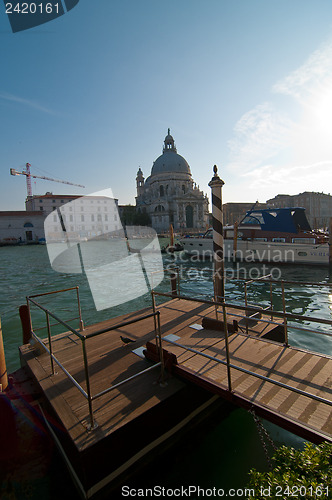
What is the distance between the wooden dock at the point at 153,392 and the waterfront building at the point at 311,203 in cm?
8553

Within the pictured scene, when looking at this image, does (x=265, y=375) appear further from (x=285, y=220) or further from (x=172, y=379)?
(x=285, y=220)

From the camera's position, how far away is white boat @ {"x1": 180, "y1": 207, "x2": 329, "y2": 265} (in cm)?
1938

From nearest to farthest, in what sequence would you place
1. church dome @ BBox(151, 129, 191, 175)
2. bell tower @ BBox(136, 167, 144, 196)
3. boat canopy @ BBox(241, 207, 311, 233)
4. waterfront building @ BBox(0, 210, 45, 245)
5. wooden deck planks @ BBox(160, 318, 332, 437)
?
wooden deck planks @ BBox(160, 318, 332, 437) → boat canopy @ BBox(241, 207, 311, 233) → waterfront building @ BBox(0, 210, 45, 245) → church dome @ BBox(151, 129, 191, 175) → bell tower @ BBox(136, 167, 144, 196)

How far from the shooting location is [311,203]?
79938mm

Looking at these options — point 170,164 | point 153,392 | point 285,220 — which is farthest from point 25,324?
point 170,164

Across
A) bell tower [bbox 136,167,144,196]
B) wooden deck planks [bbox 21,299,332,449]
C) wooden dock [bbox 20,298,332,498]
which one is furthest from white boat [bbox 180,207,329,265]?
bell tower [bbox 136,167,144,196]

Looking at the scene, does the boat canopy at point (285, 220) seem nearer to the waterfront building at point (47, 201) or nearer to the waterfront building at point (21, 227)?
the waterfront building at point (21, 227)

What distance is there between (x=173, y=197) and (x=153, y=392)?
8961cm

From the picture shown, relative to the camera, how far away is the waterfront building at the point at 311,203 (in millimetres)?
79938

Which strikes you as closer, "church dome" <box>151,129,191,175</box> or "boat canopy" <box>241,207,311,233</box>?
"boat canopy" <box>241,207,311,233</box>

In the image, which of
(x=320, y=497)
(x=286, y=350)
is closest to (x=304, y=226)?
(x=286, y=350)

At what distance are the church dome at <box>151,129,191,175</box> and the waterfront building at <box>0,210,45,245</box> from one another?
46.4m

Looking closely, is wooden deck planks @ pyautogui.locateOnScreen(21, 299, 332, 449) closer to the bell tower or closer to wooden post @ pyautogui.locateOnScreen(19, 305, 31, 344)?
wooden post @ pyautogui.locateOnScreen(19, 305, 31, 344)

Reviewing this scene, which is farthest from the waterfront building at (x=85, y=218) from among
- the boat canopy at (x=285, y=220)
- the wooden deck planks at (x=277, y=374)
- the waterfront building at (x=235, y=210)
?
the wooden deck planks at (x=277, y=374)
